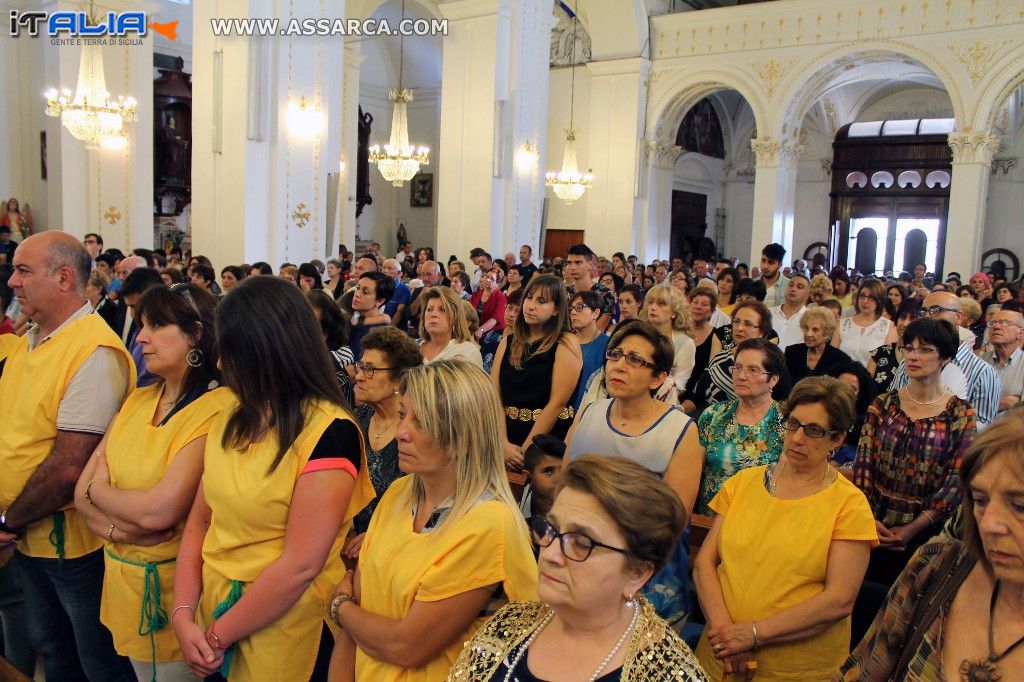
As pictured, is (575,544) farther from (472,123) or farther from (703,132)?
(703,132)

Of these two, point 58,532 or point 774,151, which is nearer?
point 58,532

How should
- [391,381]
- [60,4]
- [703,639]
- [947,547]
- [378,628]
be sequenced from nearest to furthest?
[947,547] < [378,628] < [703,639] < [391,381] < [60,4]

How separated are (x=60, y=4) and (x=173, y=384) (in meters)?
12.2

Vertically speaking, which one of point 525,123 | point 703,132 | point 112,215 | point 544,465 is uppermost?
point 703,132

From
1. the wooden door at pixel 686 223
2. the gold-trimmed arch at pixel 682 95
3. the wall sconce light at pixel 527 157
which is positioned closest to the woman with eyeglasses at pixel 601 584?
the wall sconce light at pixel 527 157

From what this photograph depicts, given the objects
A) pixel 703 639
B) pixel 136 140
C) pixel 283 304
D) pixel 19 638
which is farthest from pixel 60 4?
pixel 703 639

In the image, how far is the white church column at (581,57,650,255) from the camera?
1772cm

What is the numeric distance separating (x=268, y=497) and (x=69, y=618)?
1338mm

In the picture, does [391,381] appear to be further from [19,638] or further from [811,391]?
[19,638]

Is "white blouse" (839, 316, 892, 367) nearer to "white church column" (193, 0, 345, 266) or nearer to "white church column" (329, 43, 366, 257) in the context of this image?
"white church column" (193, 0, 345, 266)

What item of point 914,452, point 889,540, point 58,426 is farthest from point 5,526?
point 914,452

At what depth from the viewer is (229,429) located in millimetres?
2186

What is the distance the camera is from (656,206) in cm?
1870

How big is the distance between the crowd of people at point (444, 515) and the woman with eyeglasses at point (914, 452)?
0.04 feet
